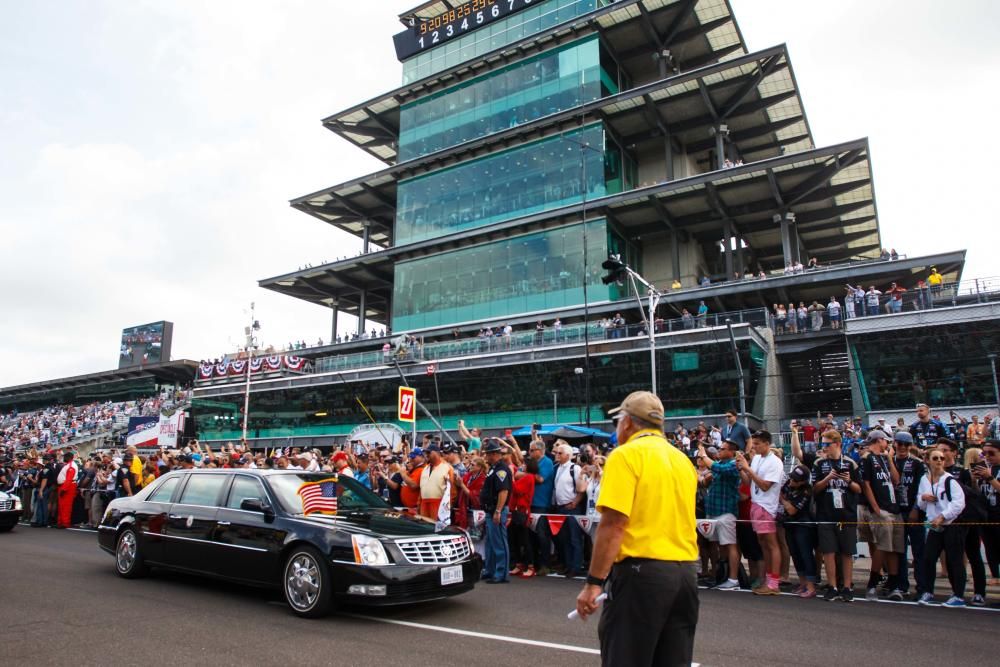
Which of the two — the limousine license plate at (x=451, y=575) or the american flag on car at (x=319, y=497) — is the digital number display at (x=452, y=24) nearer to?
the american flag on car at (x=319, y=497)

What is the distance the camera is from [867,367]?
99.1ft

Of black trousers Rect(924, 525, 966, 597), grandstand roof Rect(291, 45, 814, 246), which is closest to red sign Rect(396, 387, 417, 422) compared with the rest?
black trousers Rect(924, 525, 966, 597)

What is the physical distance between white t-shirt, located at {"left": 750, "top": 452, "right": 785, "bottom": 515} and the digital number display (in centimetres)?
4760

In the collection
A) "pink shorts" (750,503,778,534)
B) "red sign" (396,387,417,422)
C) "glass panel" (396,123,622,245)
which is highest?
"glass panel" (396,123,622,245)

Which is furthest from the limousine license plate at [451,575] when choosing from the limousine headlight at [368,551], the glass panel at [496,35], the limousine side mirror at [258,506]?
the glass panel at [496,35]

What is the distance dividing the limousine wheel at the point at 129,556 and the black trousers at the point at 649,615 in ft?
26.3

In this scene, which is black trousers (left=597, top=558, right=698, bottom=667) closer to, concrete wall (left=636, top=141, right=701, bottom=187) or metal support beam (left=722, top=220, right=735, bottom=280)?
metal support beam (left=722, top=220, right=735, bottom=280)

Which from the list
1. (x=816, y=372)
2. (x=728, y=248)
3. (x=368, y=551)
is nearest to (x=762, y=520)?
(x=368, y=551)

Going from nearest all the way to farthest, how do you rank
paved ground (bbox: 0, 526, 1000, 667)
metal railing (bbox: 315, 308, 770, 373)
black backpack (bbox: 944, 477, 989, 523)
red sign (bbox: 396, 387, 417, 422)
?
paved ground (bbox: 0, 526, 1000, 667) < black backpack (bbox: 944, 477, 989, 523) < red sign (bbox: 396, 387, 417, 422) < metal railing (bbox: 315, 308, 770, 373)

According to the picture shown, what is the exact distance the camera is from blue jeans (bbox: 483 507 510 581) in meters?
9.75

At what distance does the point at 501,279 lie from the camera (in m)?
46.0

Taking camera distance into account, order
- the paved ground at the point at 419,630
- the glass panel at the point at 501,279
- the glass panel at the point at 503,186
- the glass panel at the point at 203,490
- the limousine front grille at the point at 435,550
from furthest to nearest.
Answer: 1. the glass panel at the point at 503,186
2. the glass panel at the point at 501,279
3. the glass panel at the point at 203,490
4. the limousine front grille at the point at 435,550
5. the paved ground at the point at 419,630

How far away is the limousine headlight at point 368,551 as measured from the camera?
22.6 feet

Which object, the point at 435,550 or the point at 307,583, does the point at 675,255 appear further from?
the point at 307,583
